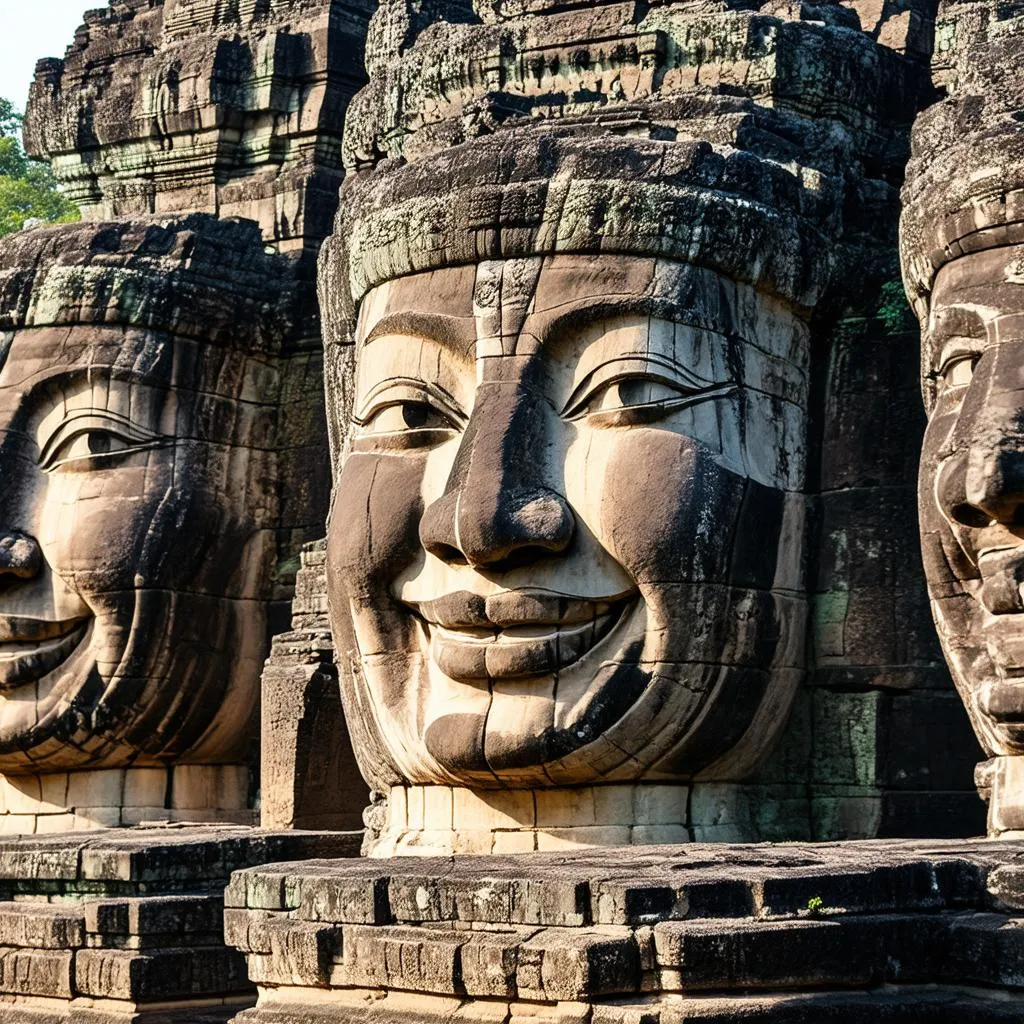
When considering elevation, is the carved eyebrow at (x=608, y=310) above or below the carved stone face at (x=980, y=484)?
above

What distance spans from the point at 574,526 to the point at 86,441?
16.5 feet

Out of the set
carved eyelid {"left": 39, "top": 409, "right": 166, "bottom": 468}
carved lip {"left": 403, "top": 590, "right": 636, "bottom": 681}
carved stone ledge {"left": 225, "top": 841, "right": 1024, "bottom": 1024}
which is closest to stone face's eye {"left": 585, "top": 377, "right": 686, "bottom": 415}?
carved lip {"left": 403, "top": 590, "right": 636, "bottom": 681}

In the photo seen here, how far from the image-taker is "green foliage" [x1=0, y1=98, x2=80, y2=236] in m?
35.6

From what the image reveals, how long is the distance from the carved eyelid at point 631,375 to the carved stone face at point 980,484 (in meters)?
1.39

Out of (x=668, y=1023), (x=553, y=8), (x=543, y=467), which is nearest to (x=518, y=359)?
(x=543, y=467)

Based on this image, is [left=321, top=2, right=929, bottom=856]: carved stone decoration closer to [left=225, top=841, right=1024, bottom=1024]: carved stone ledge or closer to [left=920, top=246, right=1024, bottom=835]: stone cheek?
[left=920, top=246, right=1024, bottom=835]: stone cheek

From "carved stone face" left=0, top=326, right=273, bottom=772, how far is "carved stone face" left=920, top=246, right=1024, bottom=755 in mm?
6255

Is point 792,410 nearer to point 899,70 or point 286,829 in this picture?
point 899,70

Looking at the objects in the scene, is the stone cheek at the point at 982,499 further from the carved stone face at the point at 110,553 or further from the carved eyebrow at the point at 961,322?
the carved stone face at the point at 110,553

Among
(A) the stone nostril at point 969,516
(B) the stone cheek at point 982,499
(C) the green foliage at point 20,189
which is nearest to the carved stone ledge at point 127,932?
(B) the stone cheek at point 982,499

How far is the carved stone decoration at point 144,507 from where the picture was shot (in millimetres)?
16672

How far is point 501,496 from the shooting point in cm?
1300

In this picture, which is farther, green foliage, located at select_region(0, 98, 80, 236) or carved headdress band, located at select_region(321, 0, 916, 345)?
green foliage, located at select_region(0, 98, 80, 236)

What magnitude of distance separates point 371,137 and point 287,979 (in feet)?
24.3
